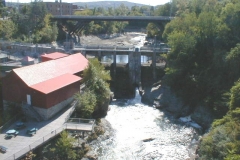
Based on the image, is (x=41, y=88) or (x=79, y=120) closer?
(x=79, y=120)

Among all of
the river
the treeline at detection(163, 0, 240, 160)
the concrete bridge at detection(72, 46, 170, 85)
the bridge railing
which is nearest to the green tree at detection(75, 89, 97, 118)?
the bridge railing

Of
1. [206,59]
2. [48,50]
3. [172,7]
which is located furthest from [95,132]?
[172,7]

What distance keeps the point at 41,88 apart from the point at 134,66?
26.6 meters

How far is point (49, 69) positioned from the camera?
41.3m

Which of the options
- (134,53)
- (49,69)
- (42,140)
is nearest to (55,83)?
(49,69)

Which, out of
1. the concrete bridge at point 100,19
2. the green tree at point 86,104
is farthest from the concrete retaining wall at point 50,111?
the concrete bridge at point 100,19

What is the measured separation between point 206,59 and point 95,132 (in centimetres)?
2488

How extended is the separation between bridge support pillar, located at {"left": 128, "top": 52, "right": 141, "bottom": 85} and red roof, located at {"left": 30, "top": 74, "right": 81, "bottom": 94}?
19.2 m

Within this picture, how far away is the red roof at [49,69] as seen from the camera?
1447 inches

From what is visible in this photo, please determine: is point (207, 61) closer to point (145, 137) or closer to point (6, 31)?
point (145, 137)

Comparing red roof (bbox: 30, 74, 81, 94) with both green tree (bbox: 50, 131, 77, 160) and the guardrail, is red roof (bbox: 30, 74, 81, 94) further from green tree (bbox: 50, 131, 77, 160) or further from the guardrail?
green tree (bbox: 50, 131, 77, 160)

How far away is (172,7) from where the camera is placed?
10294 cm

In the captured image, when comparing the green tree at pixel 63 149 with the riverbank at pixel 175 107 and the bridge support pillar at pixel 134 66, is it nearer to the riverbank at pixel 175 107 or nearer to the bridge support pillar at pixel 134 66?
the riverbank at pixel 175 107

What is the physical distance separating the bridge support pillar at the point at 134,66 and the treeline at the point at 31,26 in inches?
1380
